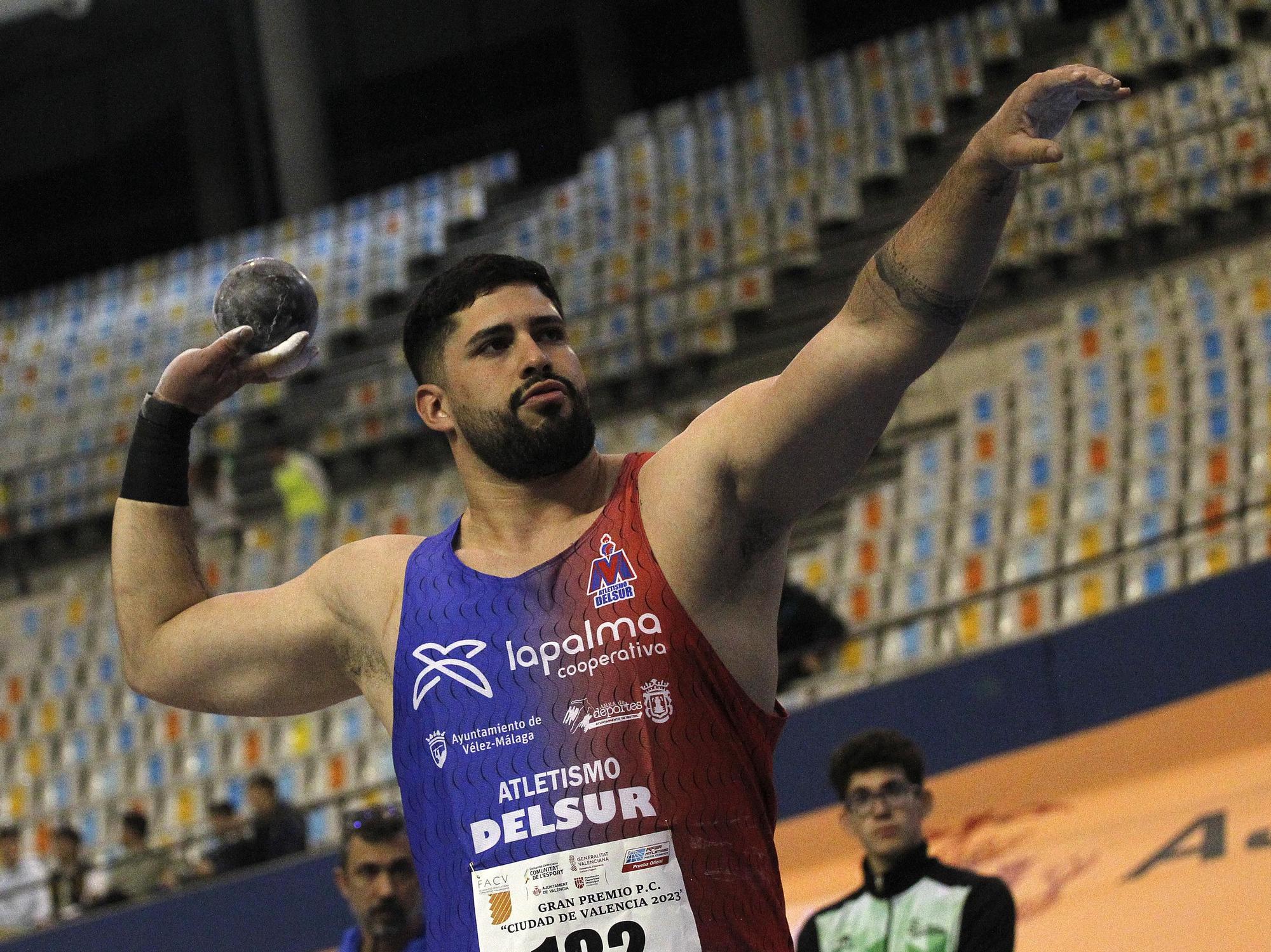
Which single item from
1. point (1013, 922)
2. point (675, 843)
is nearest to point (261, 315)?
point (675, 843)

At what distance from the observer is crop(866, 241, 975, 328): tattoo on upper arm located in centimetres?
247

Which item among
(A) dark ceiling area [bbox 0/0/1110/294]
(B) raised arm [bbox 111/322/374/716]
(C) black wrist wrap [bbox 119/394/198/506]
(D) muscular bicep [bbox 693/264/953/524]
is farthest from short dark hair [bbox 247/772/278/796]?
(A) dark ceiling area [bbox 0/0/1110/294]

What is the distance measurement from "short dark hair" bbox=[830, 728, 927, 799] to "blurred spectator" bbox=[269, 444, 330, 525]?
933 centimetres

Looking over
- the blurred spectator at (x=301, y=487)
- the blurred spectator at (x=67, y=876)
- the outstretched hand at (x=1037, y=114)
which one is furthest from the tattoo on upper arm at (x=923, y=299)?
the blurred spectator at (x=301, y=487)

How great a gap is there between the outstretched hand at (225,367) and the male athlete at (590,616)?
0.27 m

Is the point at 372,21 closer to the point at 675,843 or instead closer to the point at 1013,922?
the point at 1013,922

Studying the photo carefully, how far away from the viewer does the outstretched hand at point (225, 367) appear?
10.5 feet

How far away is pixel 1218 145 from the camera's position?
12336mm

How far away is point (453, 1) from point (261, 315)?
20857 mm

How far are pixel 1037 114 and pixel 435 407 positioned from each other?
3.75 feet

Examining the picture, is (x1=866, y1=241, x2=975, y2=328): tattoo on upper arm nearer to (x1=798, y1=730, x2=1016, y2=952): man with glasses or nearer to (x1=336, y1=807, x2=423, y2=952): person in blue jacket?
(x1=798, y1=730, x2=1016, y2=952): man with glasses

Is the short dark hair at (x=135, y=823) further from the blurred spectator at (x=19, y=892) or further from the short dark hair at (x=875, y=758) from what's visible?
the short dark hair at (x=875, y=758)

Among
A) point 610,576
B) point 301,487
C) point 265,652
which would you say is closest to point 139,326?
point 301,487

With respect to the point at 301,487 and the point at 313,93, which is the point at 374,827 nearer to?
the point at 301,487
